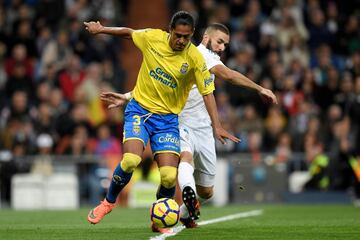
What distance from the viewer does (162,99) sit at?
11789mm

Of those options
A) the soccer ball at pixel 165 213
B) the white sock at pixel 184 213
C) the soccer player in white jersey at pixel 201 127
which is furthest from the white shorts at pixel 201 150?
the soccer ball at pixel 165 213

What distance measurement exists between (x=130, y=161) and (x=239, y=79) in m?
1.71

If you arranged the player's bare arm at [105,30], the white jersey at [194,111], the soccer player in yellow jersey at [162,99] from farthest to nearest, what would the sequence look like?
the white jersey at [194,111] → the player's bare arm at [105,30] → the soccer player in yellow jersey at [162,99]

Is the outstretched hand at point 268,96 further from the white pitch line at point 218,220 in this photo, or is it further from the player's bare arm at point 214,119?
the white pitch line at point 218,220


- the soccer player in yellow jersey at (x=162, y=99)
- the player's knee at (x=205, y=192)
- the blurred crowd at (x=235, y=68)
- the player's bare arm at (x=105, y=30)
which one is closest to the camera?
the soccer player in yellow jersey at (x=162, y=99)

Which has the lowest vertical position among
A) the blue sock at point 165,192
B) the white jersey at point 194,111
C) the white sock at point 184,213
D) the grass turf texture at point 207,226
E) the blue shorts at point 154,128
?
the grass turf texture at point 207,226

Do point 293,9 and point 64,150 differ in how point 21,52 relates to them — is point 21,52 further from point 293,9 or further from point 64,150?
point 293,9

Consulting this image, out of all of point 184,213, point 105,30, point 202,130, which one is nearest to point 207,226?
point 184,213

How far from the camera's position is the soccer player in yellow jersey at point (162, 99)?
459 inches

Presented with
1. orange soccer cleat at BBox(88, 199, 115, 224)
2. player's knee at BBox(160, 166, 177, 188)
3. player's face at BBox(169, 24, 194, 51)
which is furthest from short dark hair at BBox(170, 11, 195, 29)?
orange soccer cleat at BBox(88, 199, 115, 224)

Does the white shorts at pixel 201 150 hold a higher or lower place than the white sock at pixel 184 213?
higher

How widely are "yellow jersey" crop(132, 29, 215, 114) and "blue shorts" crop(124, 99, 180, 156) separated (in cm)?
7

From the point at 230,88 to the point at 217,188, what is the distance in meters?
2.93

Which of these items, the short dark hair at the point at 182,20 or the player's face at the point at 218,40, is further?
the player's face at the point at 218,40
